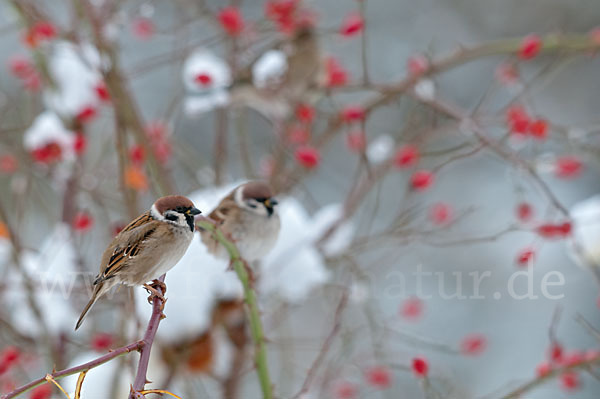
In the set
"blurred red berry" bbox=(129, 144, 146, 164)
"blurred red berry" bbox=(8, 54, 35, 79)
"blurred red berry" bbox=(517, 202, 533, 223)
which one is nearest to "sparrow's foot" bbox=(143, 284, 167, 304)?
"blurred red berry" bbox=(129, 144, 146, 164)

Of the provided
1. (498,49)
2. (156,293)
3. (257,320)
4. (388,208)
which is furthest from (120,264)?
(388,208)

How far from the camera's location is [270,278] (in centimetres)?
200

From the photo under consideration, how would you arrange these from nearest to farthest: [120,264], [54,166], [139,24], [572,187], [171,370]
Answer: [120,264] → [171,370] → [54,166] → [139,24] → [572,187]

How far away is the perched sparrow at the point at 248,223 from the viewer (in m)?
1.44

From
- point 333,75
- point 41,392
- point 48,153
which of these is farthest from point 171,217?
point 333,75

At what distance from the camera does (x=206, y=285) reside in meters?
1.65

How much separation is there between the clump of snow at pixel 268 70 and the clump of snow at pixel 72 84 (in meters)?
0.56

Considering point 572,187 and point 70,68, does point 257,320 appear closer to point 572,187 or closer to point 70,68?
point 70,68

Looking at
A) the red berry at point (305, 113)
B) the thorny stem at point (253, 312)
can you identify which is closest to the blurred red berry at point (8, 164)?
the red berry at point (305, 113)

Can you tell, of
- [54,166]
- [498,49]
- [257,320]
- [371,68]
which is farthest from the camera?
[371,68]

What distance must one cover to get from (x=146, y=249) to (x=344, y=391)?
1892 mm

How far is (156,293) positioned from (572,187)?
5361mm

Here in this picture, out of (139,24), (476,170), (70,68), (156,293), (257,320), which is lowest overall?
(156,293)

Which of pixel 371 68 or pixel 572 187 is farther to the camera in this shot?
pixel 371 68
